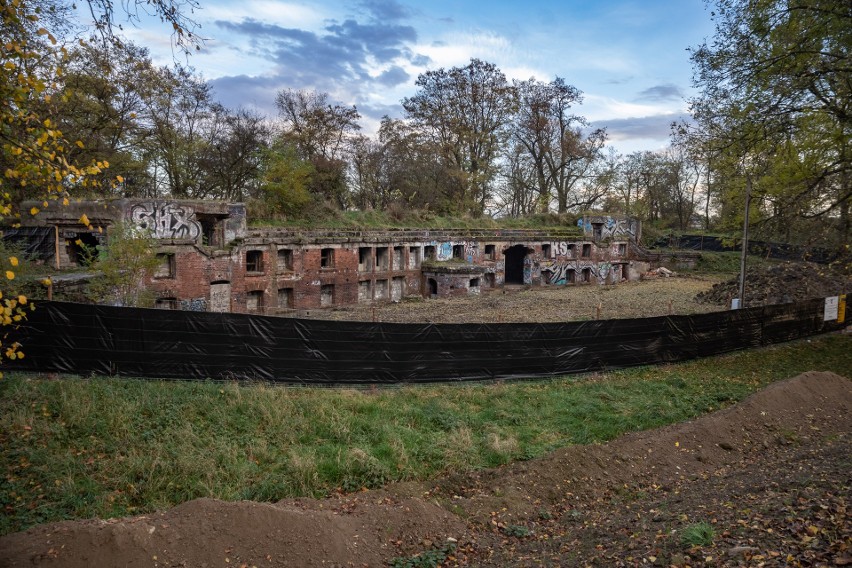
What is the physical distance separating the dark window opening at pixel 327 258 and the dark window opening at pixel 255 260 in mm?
3592

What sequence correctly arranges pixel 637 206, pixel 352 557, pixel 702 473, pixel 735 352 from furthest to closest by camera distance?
pixel 637 206 → pixel 735 352 → pixel 702 473 → pixel 352 557

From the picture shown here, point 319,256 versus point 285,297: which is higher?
point 319,256

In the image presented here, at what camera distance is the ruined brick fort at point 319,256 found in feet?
70.0

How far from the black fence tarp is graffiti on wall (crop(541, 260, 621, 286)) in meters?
23.0

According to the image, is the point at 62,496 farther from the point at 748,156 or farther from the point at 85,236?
the point at 748,156

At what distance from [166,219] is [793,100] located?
868 inches

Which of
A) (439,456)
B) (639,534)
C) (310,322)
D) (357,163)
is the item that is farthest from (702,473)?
(357,163)

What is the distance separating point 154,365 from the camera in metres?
11.0

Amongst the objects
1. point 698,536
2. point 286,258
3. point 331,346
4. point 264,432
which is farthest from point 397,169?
point 698,536

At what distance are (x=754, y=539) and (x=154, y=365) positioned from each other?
10496mm

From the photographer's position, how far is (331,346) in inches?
480

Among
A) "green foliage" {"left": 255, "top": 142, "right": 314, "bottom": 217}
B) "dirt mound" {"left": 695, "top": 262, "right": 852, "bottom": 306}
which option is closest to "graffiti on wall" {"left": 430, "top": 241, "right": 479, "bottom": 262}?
"green foliage" {"left": 255, "top": 142, "right": 314, "bottom": 217}

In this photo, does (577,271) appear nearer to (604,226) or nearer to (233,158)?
(604,226)

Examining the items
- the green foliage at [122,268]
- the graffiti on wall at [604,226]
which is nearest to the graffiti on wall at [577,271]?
the graffiti on wall at [604,226]
